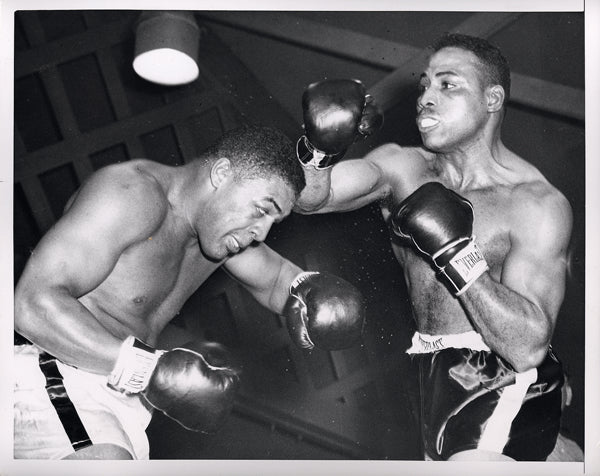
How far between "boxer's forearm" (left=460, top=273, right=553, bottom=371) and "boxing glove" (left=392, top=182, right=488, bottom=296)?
Answer: 52 millimetres

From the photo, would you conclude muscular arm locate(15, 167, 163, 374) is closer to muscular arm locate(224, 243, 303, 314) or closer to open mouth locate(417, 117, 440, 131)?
muscular arm locate(224, 243, 303, 314)

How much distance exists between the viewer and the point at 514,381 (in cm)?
212

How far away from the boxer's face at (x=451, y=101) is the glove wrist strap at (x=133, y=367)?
1.12 metres

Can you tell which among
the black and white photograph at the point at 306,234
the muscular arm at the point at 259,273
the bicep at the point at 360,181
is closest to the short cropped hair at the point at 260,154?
the black and white photograph at the point at 306,234

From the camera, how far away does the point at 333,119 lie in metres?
2.15

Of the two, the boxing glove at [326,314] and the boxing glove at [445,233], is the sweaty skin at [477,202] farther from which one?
the boxing glove at [326,314]

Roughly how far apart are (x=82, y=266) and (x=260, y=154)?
65 cm

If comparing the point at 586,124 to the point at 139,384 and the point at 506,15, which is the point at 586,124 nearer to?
the point at 506,15

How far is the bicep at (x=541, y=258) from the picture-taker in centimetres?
210

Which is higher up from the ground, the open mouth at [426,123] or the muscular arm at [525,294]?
the open mouth at [426,123]

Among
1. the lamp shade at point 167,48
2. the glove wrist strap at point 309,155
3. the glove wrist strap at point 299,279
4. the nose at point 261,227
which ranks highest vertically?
the lamp shade at point 167,48

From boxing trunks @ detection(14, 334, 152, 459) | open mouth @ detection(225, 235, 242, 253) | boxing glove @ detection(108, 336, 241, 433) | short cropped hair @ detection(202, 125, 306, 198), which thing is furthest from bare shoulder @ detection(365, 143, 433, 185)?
boxing trunks @ detection(14, 334, 152, 459)

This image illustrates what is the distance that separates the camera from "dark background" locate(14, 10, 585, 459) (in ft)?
7.17

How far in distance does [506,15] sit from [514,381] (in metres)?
1.19
